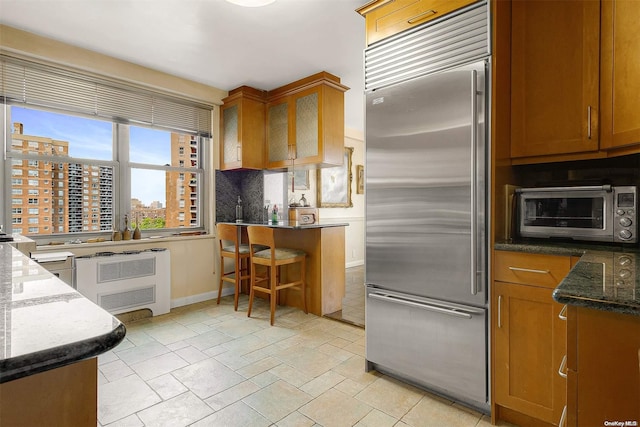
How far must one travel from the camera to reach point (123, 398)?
1987mm

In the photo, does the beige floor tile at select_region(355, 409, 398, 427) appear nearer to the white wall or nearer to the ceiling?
the ceiling

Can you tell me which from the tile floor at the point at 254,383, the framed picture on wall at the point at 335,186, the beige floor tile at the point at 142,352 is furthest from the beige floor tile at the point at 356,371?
the framed picture on wall at the point at 335,186

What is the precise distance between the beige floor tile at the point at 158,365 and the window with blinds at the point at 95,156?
1538 millimetres

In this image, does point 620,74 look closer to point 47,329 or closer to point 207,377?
point 47,329

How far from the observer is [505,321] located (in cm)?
174

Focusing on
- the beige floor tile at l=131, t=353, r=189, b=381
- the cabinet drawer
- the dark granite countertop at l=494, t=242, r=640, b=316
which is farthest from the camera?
the beige floor tile at l=131, t=353, r=189, b=381

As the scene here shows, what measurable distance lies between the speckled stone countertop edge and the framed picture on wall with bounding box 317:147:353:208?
16.8 ft

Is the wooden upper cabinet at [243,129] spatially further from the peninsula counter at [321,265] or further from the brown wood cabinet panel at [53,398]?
the brown wood cabinet panel at [53,398]

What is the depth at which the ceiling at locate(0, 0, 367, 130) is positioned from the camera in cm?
241

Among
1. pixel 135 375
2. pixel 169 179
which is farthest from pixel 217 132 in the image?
pixel 135 375

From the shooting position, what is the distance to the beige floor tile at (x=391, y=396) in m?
1.89

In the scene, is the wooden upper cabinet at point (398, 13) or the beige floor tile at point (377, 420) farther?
the wooden upper cabinet at point (398, 13)

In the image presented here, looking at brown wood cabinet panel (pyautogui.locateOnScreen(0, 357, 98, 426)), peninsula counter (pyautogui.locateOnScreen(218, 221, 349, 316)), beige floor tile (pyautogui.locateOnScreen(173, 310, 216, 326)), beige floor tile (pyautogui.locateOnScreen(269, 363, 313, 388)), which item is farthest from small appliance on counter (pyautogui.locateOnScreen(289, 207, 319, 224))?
brown wood cabinet panel (pyautogui.locateOnScreen(0, 357, 98, 426))

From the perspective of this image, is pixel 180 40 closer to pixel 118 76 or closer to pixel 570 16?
pixel 118 76
